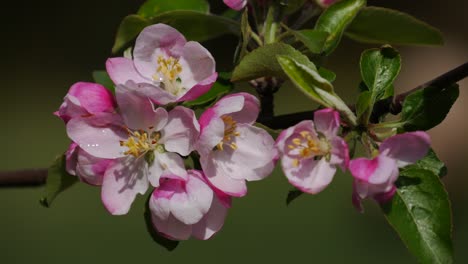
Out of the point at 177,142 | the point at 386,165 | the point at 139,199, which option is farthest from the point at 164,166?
the point at 139,199

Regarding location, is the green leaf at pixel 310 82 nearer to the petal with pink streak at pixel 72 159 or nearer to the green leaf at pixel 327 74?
the green leaf at pixel 327 74

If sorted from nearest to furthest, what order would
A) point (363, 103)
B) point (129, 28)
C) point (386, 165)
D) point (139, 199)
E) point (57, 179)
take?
point (386, 165) < point (363, 103) < point (57, 179) < point (129, 28) < point (139, 199)

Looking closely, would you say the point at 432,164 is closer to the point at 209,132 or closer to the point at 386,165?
the point at 386,165

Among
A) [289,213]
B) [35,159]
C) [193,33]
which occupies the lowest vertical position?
[35,159]

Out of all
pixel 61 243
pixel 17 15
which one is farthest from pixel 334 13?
pixel 17 15

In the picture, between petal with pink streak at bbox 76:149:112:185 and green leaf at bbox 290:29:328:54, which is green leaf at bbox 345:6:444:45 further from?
petal with pink streak at bbox 76:149:112:185

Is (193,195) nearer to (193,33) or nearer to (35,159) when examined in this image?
(193,33)

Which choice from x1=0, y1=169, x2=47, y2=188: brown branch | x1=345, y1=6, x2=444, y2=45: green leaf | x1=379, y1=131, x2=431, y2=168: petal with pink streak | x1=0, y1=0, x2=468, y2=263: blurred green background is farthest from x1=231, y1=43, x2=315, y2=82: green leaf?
x1=0, y1=0, x2=468, y2=263: blurred green background
